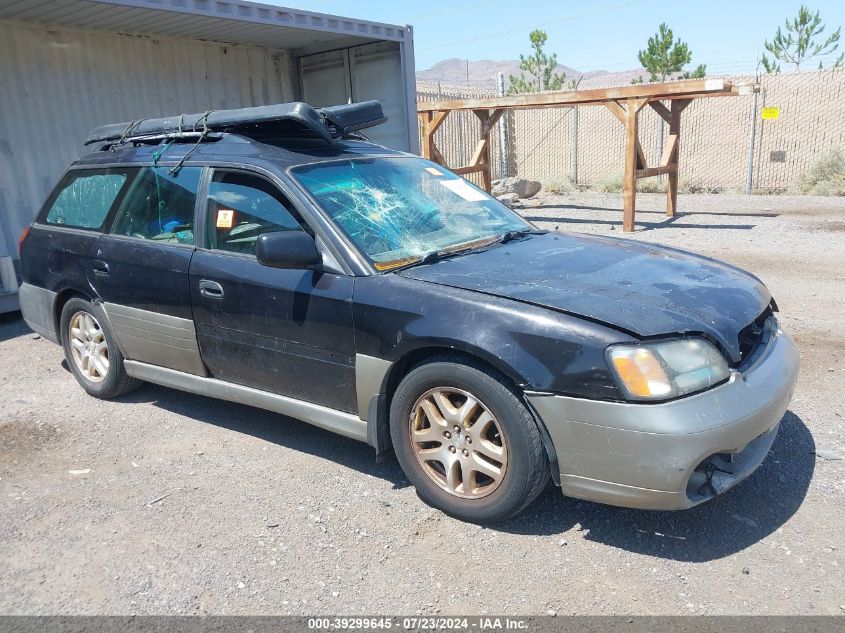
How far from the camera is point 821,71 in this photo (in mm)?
16969

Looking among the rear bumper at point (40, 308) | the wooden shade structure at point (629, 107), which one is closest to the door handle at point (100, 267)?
the rear bumper at point (40, 308)

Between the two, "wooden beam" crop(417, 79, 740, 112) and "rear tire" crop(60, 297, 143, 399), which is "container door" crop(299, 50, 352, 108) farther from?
"rear tire" crop(60, 297, 143, 399)

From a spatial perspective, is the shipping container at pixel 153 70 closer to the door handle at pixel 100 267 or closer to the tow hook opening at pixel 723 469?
the door handle at pixel 100 267

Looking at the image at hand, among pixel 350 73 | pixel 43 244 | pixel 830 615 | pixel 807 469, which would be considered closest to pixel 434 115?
pixel 350 73

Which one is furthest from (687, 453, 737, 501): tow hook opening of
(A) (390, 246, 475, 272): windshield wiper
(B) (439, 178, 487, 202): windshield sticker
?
(B) (439, 178, 487, 202): windshield sticker

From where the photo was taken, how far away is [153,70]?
373 inches

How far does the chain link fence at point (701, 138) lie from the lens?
56.1 feet

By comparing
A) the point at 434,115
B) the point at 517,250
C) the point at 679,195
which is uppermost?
the point at 434,115

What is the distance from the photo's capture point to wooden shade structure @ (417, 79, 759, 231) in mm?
11039

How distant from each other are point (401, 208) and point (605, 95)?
8.61 metres

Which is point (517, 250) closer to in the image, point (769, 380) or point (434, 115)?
point (769, 380)

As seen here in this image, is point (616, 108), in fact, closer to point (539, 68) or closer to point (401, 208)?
point (401, 208)

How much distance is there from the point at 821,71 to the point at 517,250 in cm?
1660

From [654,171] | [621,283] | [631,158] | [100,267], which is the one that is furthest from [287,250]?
[654,171]
